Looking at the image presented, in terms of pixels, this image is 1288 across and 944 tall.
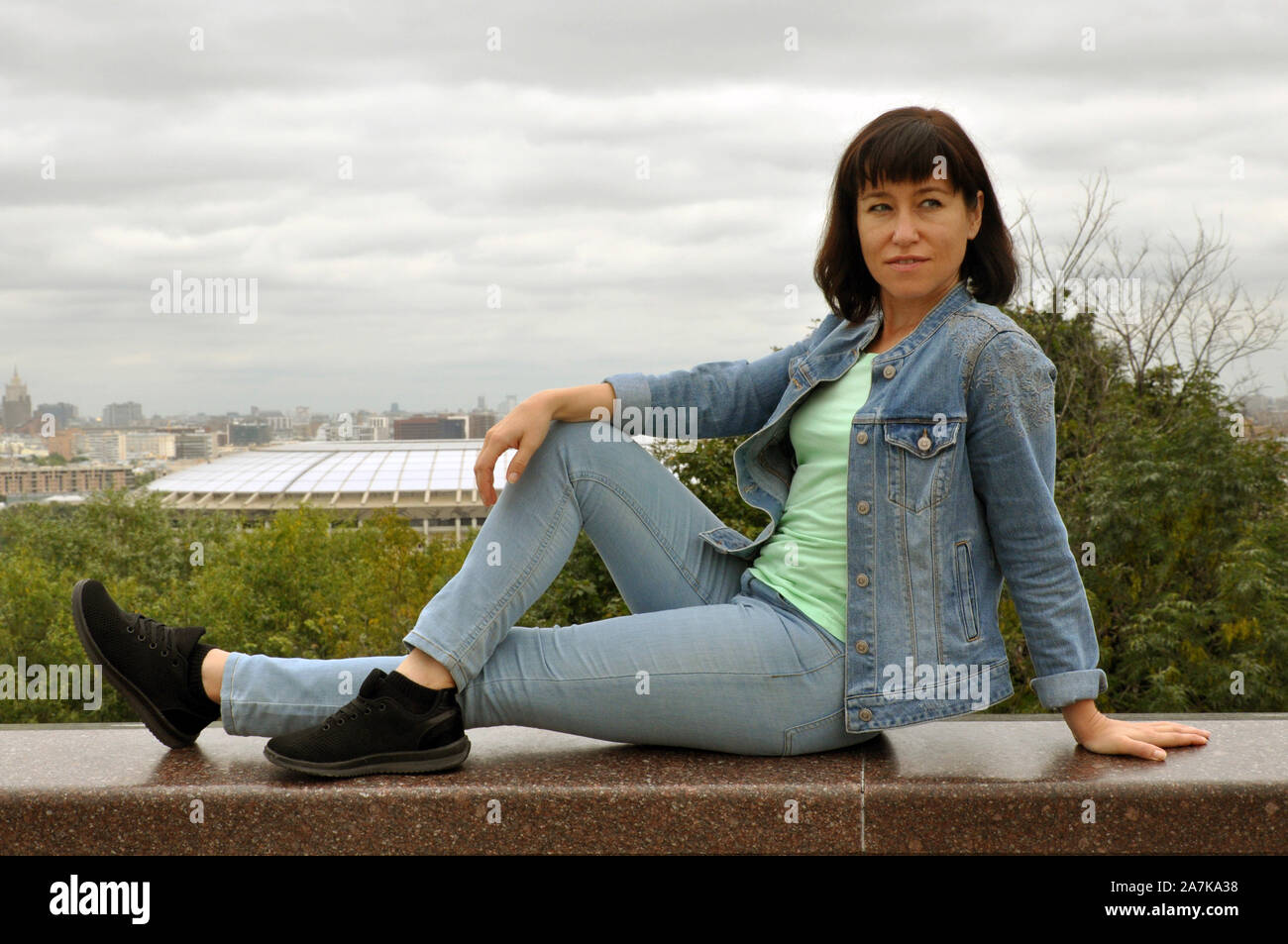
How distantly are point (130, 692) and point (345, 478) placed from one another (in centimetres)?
3142

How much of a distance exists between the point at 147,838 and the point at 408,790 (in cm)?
46

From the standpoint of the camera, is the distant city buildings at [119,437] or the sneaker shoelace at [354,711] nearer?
the sneaker shoelace at [354,711]

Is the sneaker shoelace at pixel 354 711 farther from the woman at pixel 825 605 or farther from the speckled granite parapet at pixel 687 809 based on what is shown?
the speckled granite parapet at pixel 687 809

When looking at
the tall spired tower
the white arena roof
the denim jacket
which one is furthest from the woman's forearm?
the white arena roof

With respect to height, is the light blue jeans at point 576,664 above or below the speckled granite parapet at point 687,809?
above

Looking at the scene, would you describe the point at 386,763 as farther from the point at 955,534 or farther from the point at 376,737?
the point at 955,534

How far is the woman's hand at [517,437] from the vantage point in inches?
82.7

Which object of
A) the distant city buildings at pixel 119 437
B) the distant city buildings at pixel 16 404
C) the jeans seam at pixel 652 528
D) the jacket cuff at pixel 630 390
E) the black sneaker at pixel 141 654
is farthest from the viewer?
the distant city buildings at pixel 16 404

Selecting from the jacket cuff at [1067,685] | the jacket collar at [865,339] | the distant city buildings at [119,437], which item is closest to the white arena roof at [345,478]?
the distant city buildings at [119,437]

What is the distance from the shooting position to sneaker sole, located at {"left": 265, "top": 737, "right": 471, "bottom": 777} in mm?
2029

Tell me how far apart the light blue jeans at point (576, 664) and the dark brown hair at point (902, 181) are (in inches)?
23.8

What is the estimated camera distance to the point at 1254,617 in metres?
4.92
